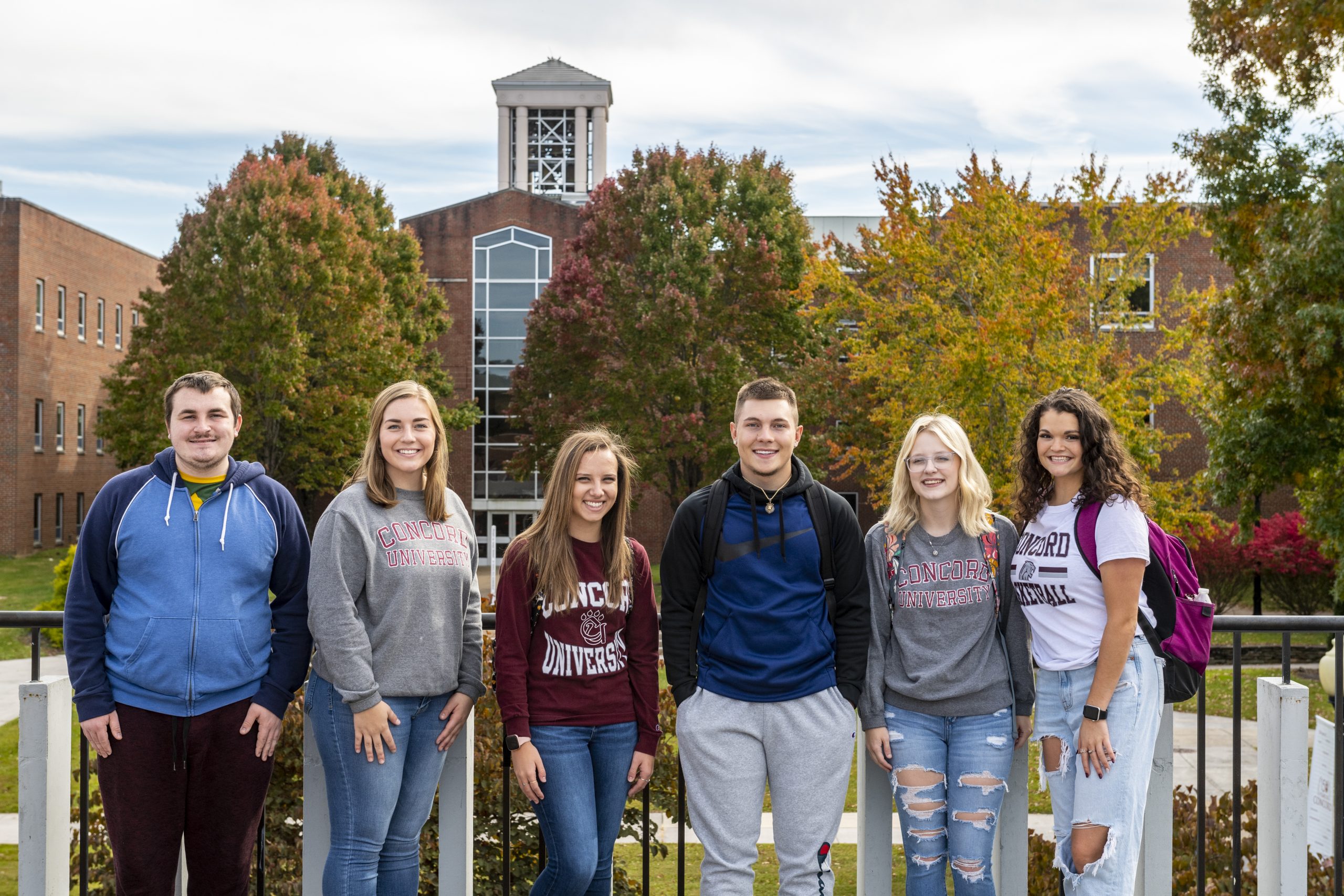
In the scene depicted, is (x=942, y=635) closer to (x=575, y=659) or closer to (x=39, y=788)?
(x=575, y=659)

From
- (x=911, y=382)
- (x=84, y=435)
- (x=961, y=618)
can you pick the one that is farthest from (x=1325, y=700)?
(x=84, y=435)

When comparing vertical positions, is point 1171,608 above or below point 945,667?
above

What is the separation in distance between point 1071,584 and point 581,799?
1.70 meters

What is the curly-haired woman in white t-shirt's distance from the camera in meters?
3.35

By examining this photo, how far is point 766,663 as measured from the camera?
3.39m

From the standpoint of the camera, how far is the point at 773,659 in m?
3.40

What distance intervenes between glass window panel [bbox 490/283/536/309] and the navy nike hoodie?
110 feet

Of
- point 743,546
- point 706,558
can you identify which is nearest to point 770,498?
point 743,546

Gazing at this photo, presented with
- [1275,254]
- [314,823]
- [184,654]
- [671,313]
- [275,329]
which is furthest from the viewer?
[275,329]

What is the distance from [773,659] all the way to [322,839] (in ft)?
5.69

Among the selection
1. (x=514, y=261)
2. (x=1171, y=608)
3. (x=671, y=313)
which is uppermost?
(x=514, y=261)

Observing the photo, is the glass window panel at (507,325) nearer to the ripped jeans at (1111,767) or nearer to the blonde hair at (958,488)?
the blonde hair at (958,488)

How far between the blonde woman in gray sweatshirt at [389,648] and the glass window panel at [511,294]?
109ft

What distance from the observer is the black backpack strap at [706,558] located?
3.49m
